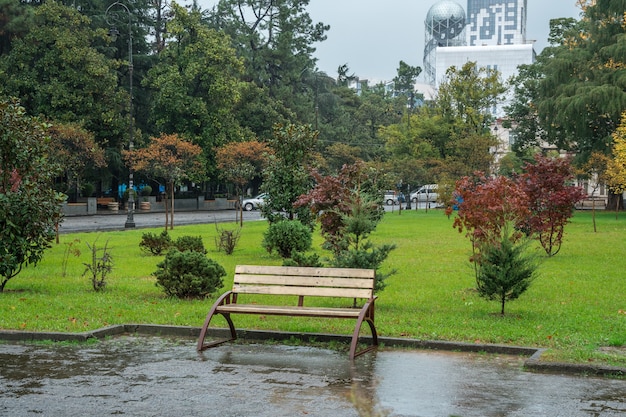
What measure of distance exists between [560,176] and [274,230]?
829 centimetres

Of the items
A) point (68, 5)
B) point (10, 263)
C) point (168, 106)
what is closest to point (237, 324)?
point (10, 263)

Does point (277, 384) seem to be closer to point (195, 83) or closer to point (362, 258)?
point (362, 258)

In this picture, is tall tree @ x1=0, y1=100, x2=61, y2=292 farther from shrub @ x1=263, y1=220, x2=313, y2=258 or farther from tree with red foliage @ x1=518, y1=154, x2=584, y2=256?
tree with red foliage @ x1=518, y1=154, x2=584, y2=256

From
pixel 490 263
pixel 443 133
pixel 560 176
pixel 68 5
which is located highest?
pixel 68 5

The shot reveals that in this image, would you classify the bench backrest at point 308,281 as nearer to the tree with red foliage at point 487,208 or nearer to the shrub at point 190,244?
the tree with red foliage at point 487,208

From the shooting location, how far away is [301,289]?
998 cm

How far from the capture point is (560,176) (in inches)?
894

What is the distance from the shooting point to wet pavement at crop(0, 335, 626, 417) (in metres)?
6.68

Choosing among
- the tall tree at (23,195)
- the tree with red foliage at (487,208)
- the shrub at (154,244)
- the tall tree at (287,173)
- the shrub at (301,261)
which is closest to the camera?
the tall tree at (23,195)

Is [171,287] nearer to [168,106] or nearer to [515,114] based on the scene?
[168,106]

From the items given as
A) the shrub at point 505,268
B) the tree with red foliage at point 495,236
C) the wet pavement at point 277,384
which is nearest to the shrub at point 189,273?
the wet pavement at point 277,384

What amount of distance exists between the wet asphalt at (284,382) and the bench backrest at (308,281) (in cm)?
69

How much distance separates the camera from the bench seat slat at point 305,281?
9742 mm

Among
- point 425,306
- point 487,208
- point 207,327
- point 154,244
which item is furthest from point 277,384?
point 154,244
